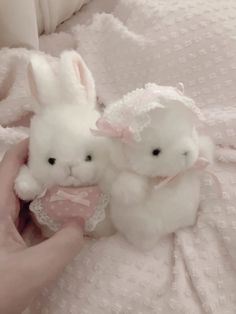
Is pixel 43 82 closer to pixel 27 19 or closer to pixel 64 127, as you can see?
pixel 64 127

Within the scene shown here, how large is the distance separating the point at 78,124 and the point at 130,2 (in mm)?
452

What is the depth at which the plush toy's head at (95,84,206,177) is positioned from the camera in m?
0.80

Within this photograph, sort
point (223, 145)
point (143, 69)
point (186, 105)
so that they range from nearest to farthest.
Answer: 1. point (186, 105)
2. point (223, 145)
3. point (143, 69)

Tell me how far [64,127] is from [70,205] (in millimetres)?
117

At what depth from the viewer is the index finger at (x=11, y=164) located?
885 mm

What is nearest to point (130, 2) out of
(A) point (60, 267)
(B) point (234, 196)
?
(B) point (234, 196)

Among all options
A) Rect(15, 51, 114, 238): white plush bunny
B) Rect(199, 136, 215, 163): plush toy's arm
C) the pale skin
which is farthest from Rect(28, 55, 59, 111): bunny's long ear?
Rect(199, 136, 215, 163): plush toy's arm

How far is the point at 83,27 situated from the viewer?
1.24 metres

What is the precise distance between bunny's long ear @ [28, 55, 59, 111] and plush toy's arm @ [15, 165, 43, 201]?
0.11m

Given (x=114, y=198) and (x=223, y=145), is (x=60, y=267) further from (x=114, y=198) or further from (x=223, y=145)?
(x=223, y=145)

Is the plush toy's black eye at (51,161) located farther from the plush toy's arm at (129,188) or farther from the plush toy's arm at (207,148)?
the plush toy's arm at (207,148)

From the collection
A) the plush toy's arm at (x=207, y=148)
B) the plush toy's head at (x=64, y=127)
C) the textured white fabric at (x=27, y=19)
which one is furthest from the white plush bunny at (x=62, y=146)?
the textured white fabric at (x=27, y=19)

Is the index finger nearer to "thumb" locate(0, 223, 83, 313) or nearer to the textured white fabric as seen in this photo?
"thumb" locate(0, 223, 83, 313)

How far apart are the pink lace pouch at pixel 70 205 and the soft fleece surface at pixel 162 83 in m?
0.06
